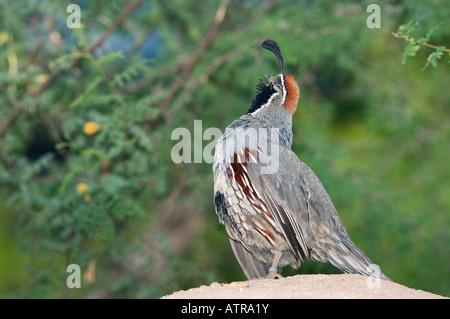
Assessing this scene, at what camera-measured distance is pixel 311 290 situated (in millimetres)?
3566

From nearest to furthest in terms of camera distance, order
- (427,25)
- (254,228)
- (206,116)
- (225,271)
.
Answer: (254,228) → (427,25) → (206,116) → (225,271)

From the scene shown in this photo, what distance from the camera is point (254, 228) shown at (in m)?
4.74

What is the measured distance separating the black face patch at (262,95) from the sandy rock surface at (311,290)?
163cm

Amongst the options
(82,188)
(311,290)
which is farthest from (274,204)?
(82,188)

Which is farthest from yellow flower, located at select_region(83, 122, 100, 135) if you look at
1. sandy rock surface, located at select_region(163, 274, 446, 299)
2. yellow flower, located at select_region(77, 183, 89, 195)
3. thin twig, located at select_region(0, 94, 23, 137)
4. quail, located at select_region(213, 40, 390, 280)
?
sandy rock surface, located at select_region(163, 274, 446, 299)

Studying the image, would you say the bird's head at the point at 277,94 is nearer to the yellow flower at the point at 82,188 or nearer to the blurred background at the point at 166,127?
the blurred background at the point at 166,127

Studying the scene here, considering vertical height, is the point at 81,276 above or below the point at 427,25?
below

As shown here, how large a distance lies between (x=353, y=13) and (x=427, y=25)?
37.4 inches

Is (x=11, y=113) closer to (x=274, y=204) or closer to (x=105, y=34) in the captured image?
(x=105, y=34)

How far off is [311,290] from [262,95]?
2.00 m

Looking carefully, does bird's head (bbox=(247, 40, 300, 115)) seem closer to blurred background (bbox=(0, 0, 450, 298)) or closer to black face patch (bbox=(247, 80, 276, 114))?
black face patch (bbox=(247, 80, 276, 114))

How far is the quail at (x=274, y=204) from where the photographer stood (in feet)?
15.1

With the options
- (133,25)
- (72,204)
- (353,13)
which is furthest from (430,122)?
(72,204)
